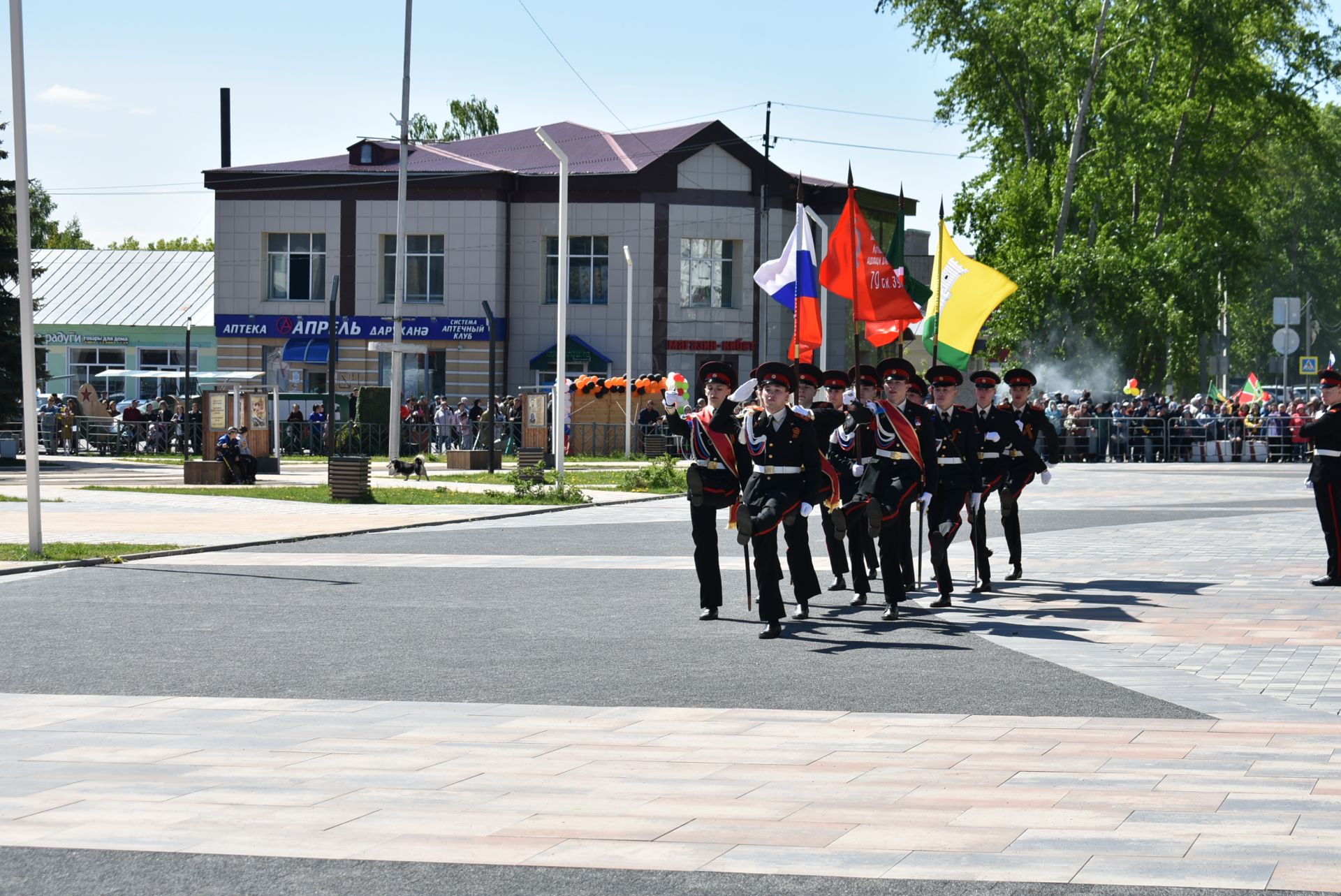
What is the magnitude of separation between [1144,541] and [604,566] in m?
6.58

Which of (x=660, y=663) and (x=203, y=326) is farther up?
(x=203, y=326)

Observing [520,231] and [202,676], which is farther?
[520,231]

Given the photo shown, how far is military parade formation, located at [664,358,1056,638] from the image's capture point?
1227 centimetres

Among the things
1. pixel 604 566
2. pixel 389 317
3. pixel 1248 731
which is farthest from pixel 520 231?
pixel 1248 731

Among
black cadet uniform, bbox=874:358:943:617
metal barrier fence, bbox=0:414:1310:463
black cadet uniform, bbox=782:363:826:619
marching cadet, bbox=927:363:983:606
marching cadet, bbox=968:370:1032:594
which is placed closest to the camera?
black cadet uniform, bbox=782:363:826:619

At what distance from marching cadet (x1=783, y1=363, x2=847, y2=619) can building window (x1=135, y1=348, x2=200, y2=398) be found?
1972 inches

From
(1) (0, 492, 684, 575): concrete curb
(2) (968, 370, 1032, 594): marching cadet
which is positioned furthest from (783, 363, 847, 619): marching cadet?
(1) (0, 492, 684, 575): concrete curb

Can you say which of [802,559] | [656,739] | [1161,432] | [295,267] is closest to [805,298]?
[802,559]

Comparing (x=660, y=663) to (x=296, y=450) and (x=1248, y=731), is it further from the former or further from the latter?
(x=296, y=450)

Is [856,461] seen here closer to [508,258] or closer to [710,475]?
[710,475]

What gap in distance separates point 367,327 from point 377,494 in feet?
93.1

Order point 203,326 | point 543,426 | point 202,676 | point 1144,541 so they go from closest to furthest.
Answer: point 202,676, point 1144,541, point 543,426, point 203,326

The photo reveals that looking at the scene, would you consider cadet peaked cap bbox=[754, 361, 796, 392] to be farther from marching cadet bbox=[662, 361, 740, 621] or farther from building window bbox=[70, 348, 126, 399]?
building window bbox=[70, 348, 126, 399]

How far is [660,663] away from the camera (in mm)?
10266
